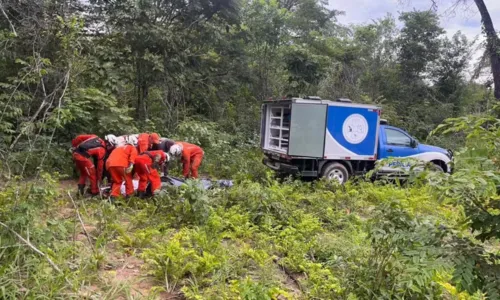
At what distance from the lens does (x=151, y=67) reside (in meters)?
10.7

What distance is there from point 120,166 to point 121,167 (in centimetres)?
3

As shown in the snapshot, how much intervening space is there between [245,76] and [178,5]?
11.8 ft

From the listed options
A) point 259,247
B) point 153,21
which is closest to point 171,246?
point 259,247

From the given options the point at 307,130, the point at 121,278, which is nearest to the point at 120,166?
the point at 121,278

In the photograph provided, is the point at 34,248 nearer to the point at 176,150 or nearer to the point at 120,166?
the point at 120,166

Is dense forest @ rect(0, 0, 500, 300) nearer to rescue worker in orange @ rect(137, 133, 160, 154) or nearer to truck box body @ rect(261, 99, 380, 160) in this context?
truck box body @ rect(261, 99, 380, 160)

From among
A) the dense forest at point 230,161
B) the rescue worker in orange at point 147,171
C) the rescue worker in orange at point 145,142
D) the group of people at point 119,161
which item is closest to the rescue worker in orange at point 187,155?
the group of people at point 119,161

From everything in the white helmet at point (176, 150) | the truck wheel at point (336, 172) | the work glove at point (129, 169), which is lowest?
the truck wheel at point (336, 172)

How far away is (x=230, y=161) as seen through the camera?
10398 millimetres

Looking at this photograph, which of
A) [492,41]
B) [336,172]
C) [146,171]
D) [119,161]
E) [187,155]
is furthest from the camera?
[492,41]

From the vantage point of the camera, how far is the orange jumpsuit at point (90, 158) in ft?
Result: 21.5

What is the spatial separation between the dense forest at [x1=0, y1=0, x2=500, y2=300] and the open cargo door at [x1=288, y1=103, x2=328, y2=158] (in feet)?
2.59

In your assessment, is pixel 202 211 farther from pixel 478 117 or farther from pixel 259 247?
pixel 478 117

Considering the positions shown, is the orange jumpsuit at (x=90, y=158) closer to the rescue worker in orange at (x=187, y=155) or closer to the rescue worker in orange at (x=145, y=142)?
the rescue worker in orange at (x=145, y=142)
